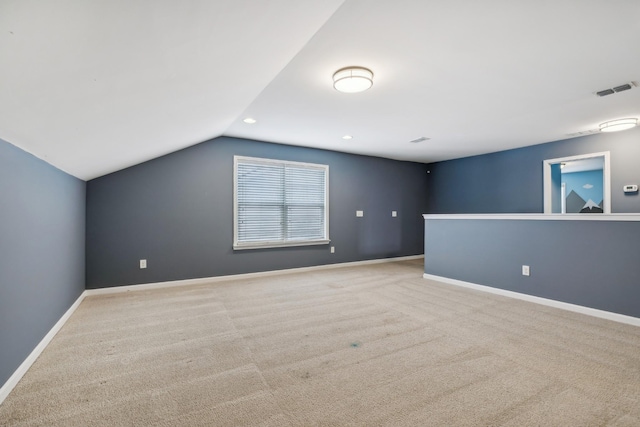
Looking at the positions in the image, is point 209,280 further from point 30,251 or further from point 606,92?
point 606,92

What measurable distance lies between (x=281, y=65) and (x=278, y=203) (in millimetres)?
3025

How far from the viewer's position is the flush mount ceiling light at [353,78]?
257 cm

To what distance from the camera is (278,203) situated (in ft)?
17.1

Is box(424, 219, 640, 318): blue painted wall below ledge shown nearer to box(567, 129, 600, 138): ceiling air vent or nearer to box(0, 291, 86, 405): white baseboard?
box(567, 129, 600, 138): ceiling air vent

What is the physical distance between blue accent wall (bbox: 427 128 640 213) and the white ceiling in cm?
100

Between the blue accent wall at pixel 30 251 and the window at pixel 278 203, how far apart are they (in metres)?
2.22

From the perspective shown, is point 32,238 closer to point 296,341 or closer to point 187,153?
point 296,341

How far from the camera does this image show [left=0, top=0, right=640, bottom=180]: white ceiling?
4.07ft

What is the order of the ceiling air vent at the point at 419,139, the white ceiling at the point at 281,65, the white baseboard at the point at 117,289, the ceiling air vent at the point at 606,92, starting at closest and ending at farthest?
the white ceiling at the point at 281,65 < the white baseboard at the point at 117,289 < the ceiling air vent at the point at 606,92 < the ceiling air vent at the point at 419,139

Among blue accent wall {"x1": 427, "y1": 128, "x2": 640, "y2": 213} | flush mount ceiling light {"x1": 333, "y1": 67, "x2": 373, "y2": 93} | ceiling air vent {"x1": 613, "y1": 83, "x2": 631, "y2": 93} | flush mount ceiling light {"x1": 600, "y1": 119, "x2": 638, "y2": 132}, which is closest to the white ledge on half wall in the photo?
ceiling air vent {"x1": 613, "y1": 83, "x2": 631, "y2": 93}

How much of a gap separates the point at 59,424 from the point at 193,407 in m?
0.64

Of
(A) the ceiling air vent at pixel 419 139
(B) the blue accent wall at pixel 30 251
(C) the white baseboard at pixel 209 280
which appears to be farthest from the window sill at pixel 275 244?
(A) the ceiling air vent at pixel 419 139

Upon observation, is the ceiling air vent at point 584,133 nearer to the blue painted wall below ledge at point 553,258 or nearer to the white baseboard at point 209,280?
the blue painted wall below ledge at point 553,258

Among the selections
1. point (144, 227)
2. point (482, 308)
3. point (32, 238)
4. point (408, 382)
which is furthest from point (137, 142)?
point (482, 308)
